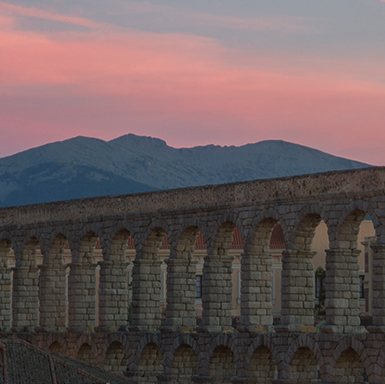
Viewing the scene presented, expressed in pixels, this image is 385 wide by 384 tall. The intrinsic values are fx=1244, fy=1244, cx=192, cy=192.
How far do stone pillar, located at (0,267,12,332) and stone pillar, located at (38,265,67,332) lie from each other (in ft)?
18.0

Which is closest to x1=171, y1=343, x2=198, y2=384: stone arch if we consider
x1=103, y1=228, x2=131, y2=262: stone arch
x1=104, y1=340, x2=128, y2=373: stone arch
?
x1=104, y1=340, x2=128, y2=373: stone arch

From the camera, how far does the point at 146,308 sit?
6175cm

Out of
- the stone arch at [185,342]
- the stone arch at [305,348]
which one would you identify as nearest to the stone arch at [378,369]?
the stone arch at [305,348]

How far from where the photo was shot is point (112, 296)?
63812mm

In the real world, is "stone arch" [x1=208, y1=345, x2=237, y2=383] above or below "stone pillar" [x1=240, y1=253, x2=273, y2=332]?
below

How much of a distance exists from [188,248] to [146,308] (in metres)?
4.46

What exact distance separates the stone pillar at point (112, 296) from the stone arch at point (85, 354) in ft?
5.42

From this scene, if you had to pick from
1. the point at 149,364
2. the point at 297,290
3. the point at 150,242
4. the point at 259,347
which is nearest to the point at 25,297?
the point at 150,242

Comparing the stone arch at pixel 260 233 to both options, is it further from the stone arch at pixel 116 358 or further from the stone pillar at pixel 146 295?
the stone arch at pixel 116 358

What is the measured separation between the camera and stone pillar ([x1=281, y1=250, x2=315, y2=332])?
51250 millimetres

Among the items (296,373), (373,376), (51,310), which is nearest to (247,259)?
(296,373)

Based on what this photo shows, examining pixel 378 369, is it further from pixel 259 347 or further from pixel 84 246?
pixel 84 246

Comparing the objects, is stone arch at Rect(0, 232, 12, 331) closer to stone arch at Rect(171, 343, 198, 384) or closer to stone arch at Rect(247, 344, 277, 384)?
stone arch at Rect(171, 343, 198, 384)

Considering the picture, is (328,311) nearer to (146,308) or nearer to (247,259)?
(247,259)
